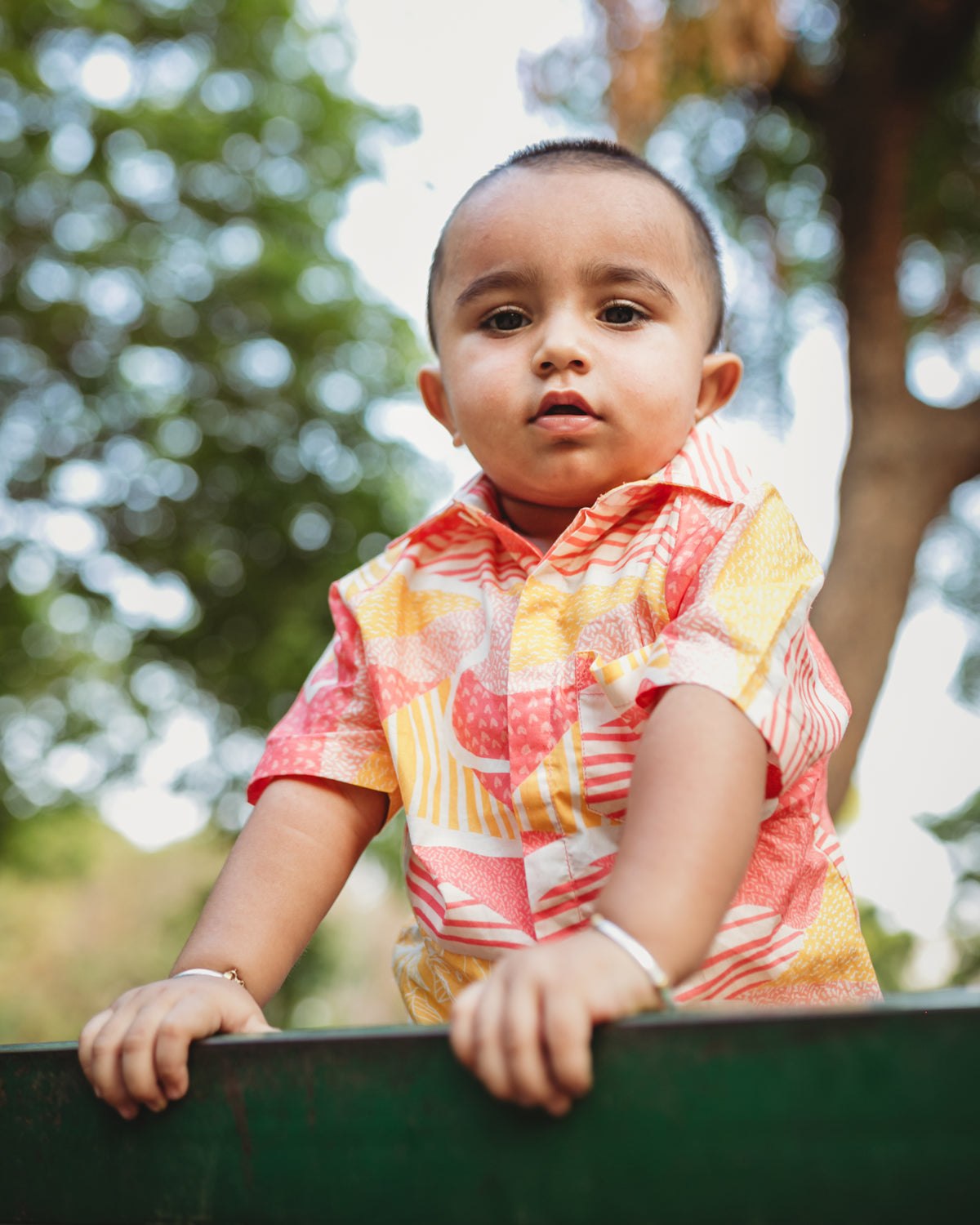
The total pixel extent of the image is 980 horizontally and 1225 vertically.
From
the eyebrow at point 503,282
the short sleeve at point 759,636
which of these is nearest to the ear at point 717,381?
the eyebrow at point 503,282

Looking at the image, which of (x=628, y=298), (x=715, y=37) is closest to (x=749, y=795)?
(x=628, y=298)

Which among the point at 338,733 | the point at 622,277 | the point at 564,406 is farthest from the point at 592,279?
the point at 338,733

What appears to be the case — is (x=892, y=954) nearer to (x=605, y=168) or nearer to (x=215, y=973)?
(x=605, y=168)

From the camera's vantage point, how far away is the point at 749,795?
109cm

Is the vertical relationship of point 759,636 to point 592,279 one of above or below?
below

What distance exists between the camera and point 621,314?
1.59 meters

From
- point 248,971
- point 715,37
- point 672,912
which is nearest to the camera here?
point 672,912

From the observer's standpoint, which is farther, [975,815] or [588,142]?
[975,815]

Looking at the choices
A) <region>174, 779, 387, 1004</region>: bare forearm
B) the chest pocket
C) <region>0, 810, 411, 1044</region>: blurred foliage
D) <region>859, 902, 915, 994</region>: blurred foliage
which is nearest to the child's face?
the chest pocket

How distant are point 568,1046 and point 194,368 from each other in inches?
287

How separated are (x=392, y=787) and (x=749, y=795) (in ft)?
2.19

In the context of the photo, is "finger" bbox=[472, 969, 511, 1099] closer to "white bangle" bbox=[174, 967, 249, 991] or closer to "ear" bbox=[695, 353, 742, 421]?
"white bangle" bbox=[174, 967, 249, 991]

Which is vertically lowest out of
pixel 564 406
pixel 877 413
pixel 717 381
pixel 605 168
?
pixel 564 406

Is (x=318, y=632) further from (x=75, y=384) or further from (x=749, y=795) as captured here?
(x=749, y=795)
